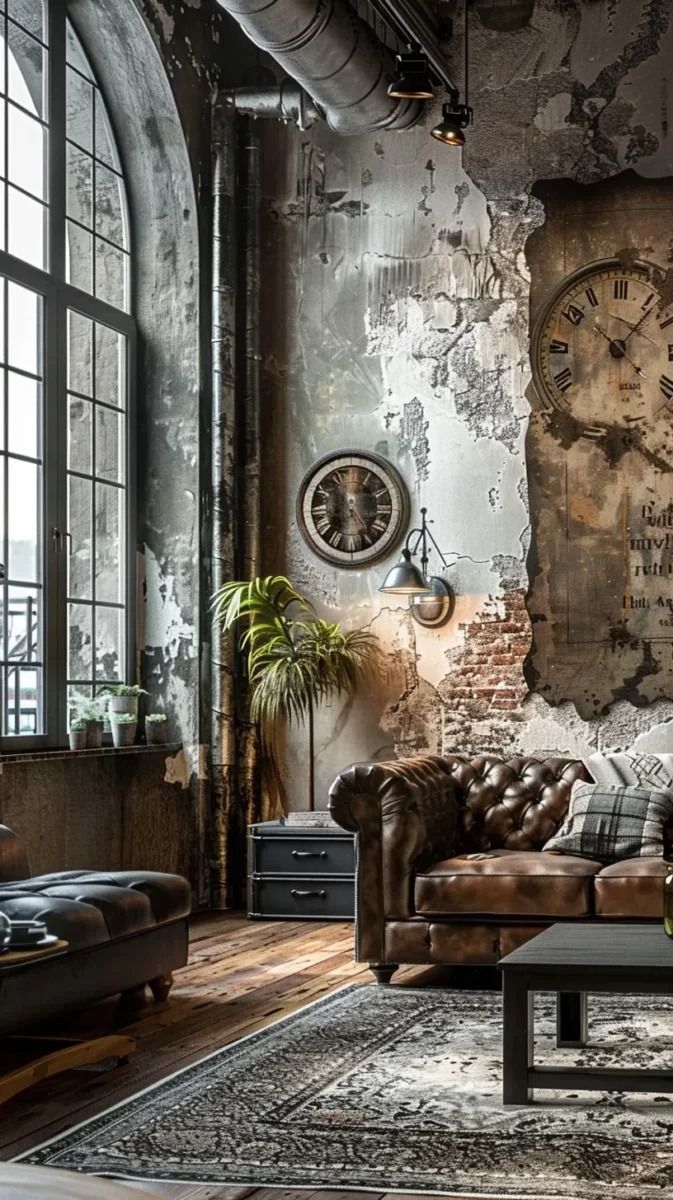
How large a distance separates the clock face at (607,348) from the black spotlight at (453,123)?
115 cm

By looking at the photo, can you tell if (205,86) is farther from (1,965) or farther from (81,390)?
(1,965)

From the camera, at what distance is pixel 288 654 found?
28.1 ft

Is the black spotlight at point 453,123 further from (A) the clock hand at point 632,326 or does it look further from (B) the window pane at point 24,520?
(B) the window pane at point 24,520

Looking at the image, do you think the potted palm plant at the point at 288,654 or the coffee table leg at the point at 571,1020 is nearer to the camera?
the coffee table leg at the point at 571,1020

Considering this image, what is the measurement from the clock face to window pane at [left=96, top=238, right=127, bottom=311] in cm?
238

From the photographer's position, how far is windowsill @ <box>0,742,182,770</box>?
679cm

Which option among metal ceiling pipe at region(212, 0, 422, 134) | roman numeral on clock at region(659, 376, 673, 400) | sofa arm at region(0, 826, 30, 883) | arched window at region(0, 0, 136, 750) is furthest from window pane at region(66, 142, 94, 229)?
sofa arm at region(0, 826, 30, 883)

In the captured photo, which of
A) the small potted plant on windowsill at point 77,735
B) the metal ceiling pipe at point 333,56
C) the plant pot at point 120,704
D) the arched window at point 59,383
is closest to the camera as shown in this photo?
the metal ceiling pipe at point 333,56

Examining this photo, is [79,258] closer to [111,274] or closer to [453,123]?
[111,274]

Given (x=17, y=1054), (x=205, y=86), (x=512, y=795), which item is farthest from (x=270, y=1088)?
(x=205, y=86)

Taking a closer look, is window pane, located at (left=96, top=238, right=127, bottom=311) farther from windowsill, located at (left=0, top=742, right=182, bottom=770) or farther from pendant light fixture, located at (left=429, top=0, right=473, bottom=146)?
windowsill, located at (left=0, top=742, right=182, bottom=770)

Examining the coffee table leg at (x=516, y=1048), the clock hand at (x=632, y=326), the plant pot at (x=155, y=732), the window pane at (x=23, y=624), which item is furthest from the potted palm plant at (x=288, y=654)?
the coffee table leg at (x=516, y=1048)

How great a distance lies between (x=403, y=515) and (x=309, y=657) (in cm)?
101

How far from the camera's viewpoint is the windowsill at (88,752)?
267 inches
